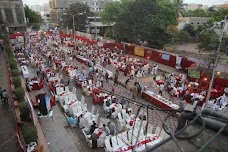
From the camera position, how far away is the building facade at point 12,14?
195 ft

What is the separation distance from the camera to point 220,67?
19656mm

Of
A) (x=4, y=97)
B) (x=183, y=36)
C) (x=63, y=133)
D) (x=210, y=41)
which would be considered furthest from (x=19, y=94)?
(x=183, y=36)

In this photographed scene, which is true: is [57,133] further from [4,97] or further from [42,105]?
[4,97]

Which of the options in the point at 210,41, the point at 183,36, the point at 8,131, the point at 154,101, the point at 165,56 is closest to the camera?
the point at 8,131

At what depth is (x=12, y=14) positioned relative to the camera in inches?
2424

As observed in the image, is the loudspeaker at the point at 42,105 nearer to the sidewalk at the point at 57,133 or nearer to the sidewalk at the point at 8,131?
the sidewalk at the point at 57,133

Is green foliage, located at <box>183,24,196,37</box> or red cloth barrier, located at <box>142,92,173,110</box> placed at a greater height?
green foliage, located at <box>183,24,196,37</box>

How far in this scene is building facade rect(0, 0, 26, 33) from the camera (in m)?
59.5

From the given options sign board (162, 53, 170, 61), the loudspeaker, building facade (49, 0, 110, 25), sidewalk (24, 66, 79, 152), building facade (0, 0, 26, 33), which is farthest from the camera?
building facade (49, 0, 110, 25)

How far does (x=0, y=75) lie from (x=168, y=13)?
28.9m

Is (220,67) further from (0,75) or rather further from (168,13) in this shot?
(0,75)

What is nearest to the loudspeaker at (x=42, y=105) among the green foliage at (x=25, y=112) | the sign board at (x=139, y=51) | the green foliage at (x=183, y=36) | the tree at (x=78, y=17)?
the green foliage at (x=25, y=112)

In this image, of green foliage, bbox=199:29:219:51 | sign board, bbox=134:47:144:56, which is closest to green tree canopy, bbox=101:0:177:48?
sign board, bbox=134:47:144:56

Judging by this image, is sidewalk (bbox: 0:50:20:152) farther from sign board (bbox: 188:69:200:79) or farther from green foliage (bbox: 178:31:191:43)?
green foliage (bbox: 178:31:191:43)
